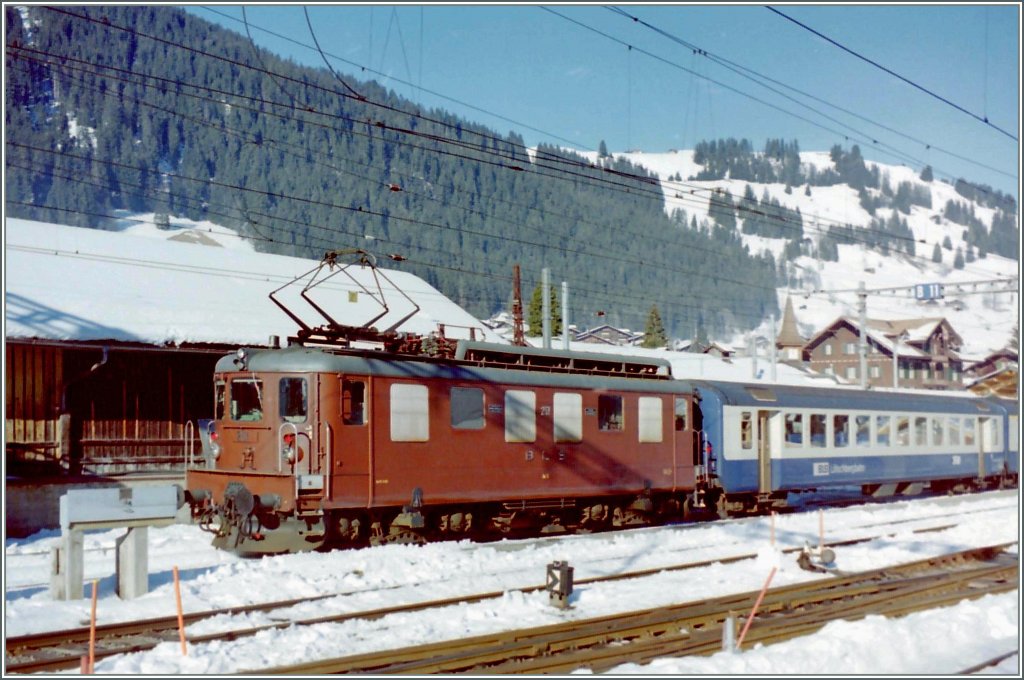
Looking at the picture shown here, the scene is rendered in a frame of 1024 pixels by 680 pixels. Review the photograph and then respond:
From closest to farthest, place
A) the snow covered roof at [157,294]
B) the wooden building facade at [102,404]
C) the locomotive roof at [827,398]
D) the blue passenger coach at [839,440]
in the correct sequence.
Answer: the wooden building facade at [102,404]
the snow covered roof at [157,294]
the blue passenger coach at [839,440]
the locomotive roof at [827,398]

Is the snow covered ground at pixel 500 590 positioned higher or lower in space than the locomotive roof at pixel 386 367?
lower

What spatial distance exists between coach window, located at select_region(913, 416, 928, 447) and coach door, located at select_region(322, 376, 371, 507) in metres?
18.1

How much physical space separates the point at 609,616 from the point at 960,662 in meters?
3.76

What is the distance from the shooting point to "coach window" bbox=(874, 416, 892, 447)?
2542cm

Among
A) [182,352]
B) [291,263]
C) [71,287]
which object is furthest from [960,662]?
[291,263]

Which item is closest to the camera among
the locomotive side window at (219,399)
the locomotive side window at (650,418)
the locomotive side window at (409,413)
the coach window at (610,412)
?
the locomotive side window at (409,413)

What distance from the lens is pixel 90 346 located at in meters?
18.5

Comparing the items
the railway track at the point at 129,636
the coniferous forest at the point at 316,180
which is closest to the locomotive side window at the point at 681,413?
the railway track at the point at 129,636

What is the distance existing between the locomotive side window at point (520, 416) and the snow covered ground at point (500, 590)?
195cm

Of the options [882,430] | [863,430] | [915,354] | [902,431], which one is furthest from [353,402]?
[915,354]

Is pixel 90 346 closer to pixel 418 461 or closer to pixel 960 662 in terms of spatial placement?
pixel 418 461

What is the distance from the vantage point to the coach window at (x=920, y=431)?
88.3ft

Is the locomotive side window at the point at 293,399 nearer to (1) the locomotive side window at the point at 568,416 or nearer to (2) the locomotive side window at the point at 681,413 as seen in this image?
(1) the locomotive side window at the point at 568,416

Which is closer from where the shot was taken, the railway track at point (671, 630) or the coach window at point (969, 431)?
the railway track at point (671, 630)
